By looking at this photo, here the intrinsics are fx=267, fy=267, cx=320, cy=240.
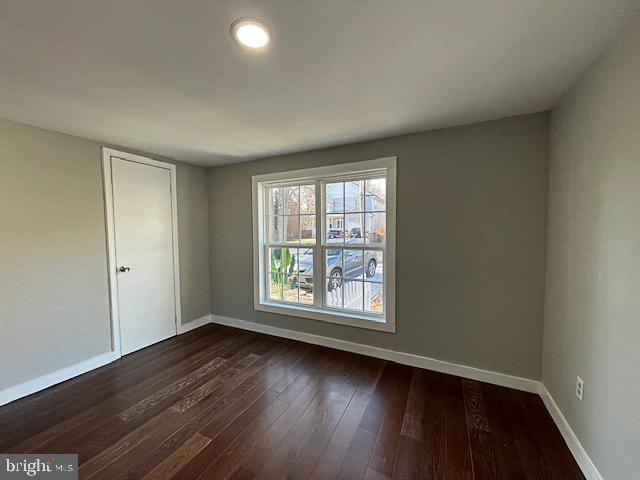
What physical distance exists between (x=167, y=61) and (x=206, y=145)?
147 cm

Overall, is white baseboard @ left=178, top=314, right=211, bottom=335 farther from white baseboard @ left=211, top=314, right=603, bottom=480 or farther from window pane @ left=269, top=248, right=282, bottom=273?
window pane @ left=269, top=248, right=282, bottom=273

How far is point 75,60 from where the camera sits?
4.53ft

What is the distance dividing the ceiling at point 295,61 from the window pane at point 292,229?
1.30 metres

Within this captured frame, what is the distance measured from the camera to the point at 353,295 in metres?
3.02

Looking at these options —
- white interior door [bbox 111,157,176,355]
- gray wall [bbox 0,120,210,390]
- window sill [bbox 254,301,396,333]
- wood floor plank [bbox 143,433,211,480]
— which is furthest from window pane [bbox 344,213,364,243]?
gray wall [bbox 0,120,210,390]

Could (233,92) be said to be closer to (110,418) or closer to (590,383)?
(110,418)

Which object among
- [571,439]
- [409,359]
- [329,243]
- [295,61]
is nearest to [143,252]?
[329,243]

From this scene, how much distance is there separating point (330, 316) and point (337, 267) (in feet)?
1.84

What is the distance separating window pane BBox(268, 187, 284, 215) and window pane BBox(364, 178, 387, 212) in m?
1.17

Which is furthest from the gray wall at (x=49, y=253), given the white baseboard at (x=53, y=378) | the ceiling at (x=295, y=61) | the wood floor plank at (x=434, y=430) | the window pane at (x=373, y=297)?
the wood floor plank at (x=434, y=430)

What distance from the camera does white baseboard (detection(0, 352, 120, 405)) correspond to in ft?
6.97

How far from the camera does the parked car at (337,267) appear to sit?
2922mm

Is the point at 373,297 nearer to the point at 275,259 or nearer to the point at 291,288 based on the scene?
the point at 291,288

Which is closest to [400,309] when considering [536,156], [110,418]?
[536,156]
